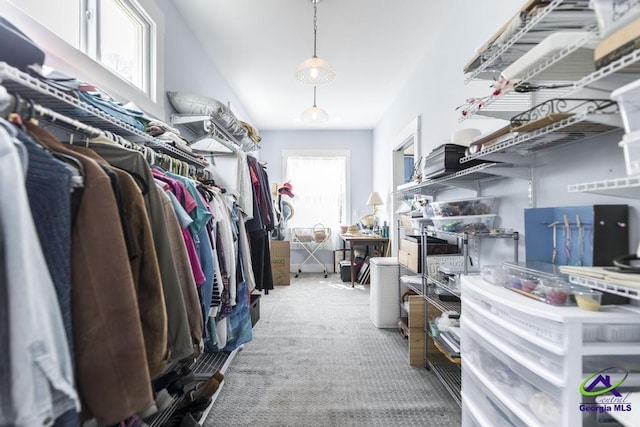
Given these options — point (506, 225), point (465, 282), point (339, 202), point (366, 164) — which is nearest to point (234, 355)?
point (465, 282)

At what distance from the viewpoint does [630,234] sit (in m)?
0.92

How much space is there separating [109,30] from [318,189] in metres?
3.98

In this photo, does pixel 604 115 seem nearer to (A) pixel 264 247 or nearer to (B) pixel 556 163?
(B) pixel 556 163

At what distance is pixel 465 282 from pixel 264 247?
1433 millimetres

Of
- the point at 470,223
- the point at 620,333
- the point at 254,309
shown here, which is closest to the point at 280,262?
the point at 254,309

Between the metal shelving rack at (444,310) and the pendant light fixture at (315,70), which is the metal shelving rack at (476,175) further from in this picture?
the pendant light fixture at (315,70)

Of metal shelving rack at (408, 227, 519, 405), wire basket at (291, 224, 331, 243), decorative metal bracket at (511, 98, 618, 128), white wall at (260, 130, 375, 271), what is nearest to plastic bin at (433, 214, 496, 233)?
metal shelving rack at (408, 227, 519, 405)

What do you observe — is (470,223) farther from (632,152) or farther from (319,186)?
(319,186)

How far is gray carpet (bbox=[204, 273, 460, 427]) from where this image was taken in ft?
4.99

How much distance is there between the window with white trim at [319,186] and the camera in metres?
5.35

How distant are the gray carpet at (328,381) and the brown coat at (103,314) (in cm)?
109

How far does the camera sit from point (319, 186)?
17.6 ft

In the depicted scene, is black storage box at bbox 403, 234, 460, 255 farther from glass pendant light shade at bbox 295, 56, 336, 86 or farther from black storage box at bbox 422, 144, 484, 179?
glass pendant light shade at bbox 295, 56, 336, 86

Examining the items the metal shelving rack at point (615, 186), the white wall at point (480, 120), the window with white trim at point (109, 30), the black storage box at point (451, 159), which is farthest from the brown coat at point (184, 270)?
the white wall at point (480, 120)
